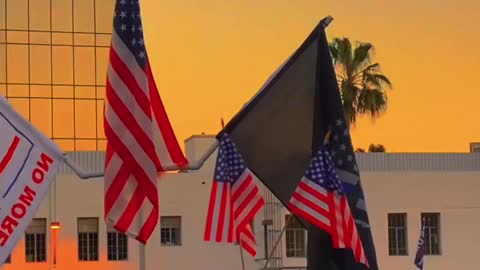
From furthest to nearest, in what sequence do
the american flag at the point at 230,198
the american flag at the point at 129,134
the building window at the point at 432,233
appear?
the building window at the point at 432,233 < the american flag at the point at 230,198 < the american flag at the point at 129,134

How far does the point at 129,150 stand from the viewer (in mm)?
9852

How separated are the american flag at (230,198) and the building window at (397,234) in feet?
92.8

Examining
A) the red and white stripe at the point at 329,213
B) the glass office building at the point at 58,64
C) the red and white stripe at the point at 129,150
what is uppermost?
the glass office building at the point at 58,64

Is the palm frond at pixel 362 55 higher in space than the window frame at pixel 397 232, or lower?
higher

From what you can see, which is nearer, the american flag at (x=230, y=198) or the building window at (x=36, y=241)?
the american flag at (x=230, y=198)

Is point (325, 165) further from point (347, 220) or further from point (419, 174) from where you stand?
point (419, 174)

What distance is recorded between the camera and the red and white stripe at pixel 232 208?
10.9 meters

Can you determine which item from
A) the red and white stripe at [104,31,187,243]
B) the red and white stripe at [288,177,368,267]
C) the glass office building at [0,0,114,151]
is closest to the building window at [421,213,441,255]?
the glass office building at [0,0,114,151]

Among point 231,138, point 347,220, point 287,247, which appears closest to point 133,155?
point 231,138

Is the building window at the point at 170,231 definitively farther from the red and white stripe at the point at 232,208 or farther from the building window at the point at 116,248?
the red and white stripe at the point at 232,208

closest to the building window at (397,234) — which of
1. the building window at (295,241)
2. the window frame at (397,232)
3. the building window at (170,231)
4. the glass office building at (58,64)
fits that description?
the window frame at (397,232)

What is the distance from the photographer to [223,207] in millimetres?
10977

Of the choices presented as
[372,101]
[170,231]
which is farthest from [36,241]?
[372,101]

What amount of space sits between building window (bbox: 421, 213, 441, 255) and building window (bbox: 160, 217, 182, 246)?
8.17 meters
